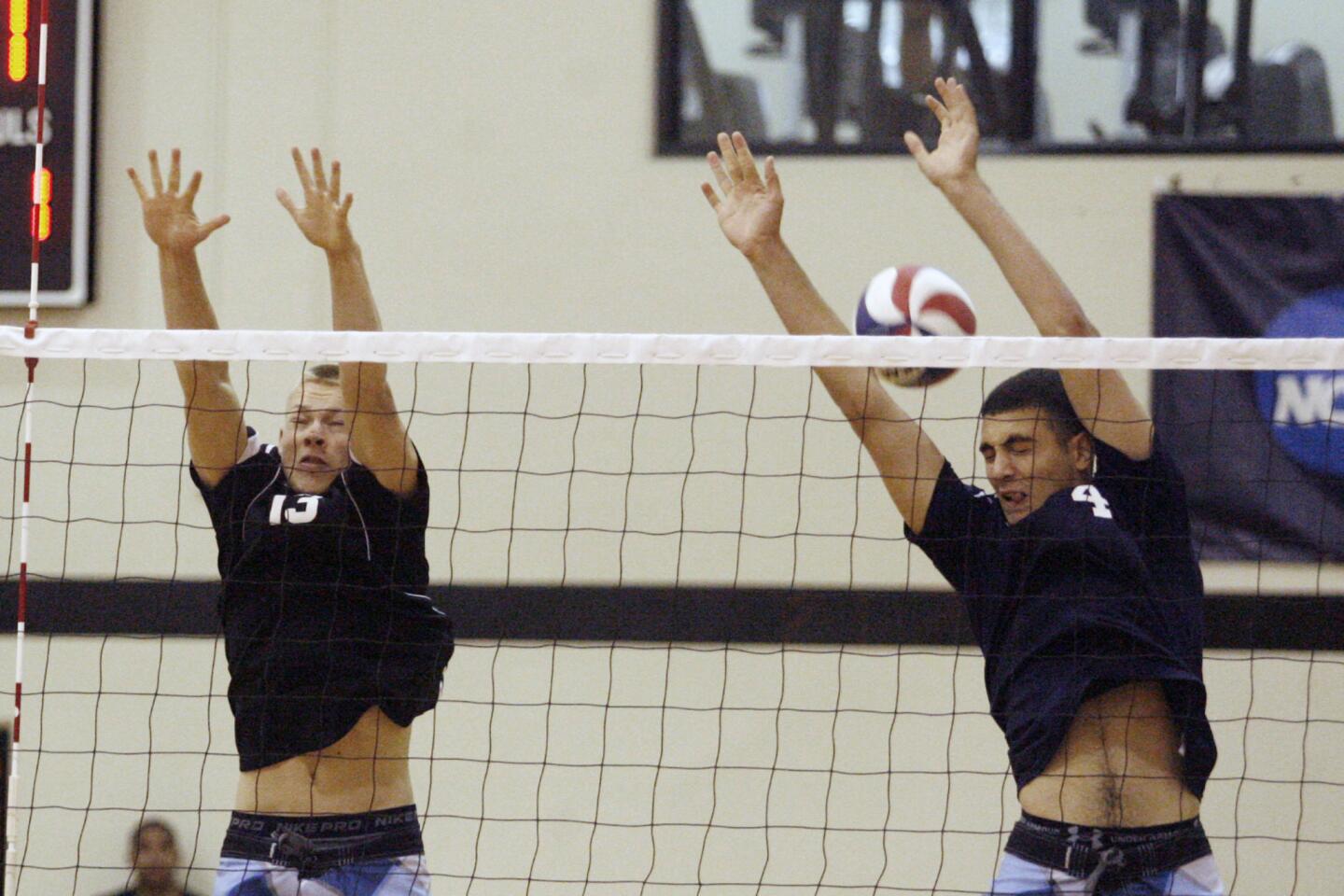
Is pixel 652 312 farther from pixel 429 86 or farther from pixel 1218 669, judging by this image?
pixel 1218 669

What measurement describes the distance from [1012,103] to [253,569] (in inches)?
150

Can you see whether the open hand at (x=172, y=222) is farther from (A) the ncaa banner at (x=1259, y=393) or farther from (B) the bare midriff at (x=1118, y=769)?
(A) the ncaa banner at (x=1259, y=393)

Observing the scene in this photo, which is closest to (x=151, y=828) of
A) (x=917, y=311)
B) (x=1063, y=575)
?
(x=917, y=311)

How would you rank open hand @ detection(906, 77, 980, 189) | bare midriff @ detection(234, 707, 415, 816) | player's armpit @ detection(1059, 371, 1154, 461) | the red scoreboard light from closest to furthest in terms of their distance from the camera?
player's armpit @ detection(1059, 371, 1154, 461), open hand @ detection(906, 77, 980, 189), bare midriff @ detection(234, 707, 415, 816), the red scoreboard light

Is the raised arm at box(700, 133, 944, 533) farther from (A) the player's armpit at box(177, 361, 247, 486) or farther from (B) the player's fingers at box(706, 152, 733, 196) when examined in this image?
(A) the player's armpit at box(177, 361, 247, 486)

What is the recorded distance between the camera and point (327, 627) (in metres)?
3.38

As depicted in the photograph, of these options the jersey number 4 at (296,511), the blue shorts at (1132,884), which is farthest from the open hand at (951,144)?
the jersey number 4 at (296,511)

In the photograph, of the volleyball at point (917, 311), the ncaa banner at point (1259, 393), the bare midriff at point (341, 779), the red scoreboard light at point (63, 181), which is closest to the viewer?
the bare midriff at point (341, 779)

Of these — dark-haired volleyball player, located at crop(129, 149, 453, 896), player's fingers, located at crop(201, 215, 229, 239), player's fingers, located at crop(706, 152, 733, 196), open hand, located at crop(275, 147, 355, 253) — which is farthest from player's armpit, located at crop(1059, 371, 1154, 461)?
player's fingers, located at crop(201, 215, 229, 239)

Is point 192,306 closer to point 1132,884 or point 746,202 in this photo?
point 746,202

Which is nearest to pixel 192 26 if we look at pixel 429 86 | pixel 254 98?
pixel 254 98

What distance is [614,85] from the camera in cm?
596

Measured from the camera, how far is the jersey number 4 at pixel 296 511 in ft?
11.2

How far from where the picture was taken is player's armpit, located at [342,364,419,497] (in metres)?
3.34
